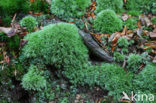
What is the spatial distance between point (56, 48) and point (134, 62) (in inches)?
53.9

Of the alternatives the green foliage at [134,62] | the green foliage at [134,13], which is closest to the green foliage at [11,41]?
the green foliage at [134,62]

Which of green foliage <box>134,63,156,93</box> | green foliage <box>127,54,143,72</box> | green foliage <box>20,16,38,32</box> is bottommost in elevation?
green foliage <box>134,63,156,93</box>

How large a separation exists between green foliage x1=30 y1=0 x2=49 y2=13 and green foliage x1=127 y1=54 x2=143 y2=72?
204cm

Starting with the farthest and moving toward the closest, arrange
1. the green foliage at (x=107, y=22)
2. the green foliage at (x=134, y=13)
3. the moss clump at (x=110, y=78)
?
the green foliage at (x=134, y=13) < the green foliage at (x=107, y=22) < the moss clump at (x=110, y=78)

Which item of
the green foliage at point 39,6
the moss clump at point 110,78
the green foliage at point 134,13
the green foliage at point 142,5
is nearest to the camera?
the moss clump at point 110,78

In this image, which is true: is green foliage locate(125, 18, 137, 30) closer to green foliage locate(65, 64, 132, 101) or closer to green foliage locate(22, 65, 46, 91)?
green foliage locate(65, 64, 132, 101)

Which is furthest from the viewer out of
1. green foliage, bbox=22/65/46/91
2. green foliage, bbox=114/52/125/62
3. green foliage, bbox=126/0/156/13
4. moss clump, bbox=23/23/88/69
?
green foliage, bbox=126/0/156/13

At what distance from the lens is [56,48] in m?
3.46

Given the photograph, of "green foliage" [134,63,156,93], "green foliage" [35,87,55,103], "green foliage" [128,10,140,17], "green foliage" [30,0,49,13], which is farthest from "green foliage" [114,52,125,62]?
"green foliage" [30,0,49,13]

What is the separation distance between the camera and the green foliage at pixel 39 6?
4.26 m

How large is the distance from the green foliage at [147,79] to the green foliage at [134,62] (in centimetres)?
15

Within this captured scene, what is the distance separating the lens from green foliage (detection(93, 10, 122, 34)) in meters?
4.01

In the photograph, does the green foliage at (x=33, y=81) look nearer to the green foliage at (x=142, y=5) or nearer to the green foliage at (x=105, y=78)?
the green foliage at (x=105, y=78)

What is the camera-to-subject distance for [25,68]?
3.41 meters
